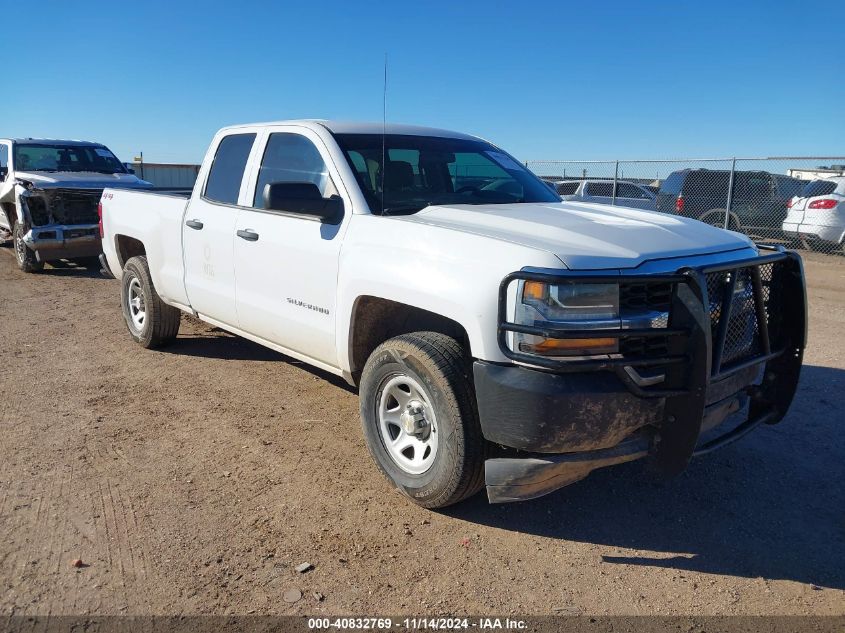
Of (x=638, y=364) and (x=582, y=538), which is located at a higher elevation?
(x=638, y=364)

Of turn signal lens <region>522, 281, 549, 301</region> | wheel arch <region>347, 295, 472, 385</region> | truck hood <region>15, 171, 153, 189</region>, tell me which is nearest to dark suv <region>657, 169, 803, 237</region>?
truck hood <region>15, 171, 153, 189</region>

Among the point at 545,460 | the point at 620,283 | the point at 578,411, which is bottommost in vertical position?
the point at 545,460

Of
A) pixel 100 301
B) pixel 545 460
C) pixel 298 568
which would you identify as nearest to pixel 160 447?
pixel 298 568

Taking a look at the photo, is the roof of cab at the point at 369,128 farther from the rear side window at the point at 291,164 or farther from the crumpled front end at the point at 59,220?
the crumpled front end at the point at 59,220

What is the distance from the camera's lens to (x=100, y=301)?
8852mm

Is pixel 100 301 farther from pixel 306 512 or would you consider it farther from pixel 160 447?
pixel 306 512

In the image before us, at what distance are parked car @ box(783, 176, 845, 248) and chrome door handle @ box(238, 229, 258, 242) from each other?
12506mm

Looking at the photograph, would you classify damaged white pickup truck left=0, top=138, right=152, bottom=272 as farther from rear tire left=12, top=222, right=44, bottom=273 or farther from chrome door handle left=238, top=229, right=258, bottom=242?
chrome door handle left=238, top=229, right=258, bottom=242

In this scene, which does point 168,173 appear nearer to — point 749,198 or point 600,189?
point 600,189

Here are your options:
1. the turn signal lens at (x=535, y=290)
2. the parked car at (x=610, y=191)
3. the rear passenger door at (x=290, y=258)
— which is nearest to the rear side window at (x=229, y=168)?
the rear passenger door at (x=290, y=258)

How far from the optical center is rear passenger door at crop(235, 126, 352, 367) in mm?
4105

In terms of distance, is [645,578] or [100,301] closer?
[645,578]

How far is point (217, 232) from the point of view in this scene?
16.6ft

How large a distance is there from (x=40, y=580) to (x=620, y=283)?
275cm
